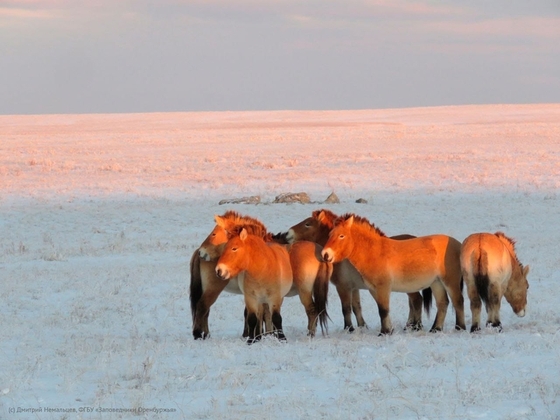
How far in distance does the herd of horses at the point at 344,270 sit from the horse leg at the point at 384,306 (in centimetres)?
1

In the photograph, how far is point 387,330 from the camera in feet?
31.6

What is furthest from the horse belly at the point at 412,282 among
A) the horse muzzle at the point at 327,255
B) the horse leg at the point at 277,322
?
the horse leg at the point at 277,322

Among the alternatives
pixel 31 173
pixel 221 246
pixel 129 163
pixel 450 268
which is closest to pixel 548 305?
pixel 450 268

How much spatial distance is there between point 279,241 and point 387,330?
2.11 metres

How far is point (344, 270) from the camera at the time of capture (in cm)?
1029

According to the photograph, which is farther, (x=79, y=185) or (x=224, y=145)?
(x=224, y=145)

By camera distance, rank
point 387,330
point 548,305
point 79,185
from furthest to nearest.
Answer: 1. point 79,185
2. point 548,305
3. point 387,330

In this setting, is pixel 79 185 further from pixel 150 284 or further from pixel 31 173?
pixel 150 284

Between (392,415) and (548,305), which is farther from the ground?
(392,415)

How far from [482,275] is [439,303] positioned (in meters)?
0.70

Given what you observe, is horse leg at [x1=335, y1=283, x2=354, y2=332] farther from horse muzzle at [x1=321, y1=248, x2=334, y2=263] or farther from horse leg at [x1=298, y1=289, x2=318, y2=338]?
horse muzzle at [x1=321, y1=248, x2=334, y2=263]

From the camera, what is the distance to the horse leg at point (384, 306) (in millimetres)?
9633

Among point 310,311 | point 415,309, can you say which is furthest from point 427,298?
point 310,311

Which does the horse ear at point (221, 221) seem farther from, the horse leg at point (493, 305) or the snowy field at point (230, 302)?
the horse leg at point (493, 305)
